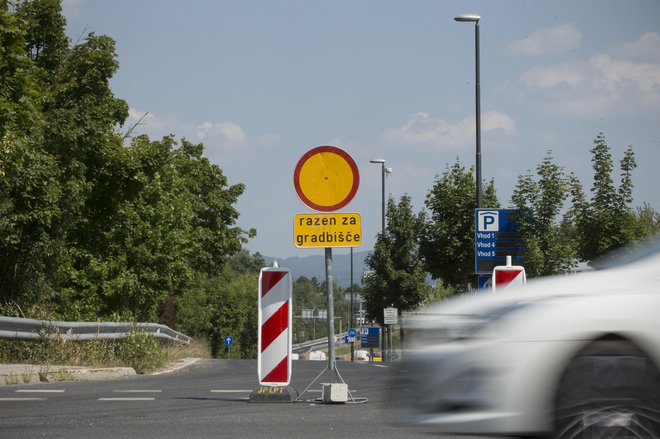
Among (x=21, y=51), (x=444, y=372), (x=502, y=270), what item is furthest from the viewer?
(x=21, y=51)

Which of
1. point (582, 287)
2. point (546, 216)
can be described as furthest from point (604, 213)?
point (582, 287)

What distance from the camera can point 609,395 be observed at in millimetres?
4773

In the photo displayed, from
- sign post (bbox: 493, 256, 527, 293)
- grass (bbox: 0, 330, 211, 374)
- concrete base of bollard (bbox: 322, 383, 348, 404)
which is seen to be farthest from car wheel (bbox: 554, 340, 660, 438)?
grass (bbox: 0, 330, 211, 374)

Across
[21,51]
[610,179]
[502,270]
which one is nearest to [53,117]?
[21,51]

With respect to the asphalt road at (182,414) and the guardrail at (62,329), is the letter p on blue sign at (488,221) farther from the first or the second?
the asphalt road at (182,414)

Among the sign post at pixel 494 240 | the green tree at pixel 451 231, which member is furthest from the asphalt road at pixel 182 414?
the green tree at pixel 451 231

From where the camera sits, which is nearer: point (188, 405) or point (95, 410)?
point (95, 410)

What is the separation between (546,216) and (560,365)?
2563 centimetres

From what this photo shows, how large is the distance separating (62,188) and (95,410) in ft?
76.0

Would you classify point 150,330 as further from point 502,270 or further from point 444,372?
point 444,372

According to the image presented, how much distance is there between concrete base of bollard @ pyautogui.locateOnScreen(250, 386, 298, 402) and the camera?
11.5 meters

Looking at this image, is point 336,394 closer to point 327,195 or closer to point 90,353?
point 327,195

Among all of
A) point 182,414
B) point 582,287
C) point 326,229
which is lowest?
point 182,414

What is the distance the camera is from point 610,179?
98.7ft
